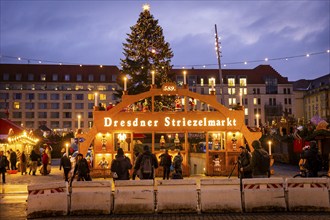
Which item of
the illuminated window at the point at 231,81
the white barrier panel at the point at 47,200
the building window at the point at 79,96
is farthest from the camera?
the building window at the point at 79,96

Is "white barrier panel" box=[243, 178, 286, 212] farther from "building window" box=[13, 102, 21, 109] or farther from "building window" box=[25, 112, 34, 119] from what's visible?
"building window" box=[13, 102, 21, 109]

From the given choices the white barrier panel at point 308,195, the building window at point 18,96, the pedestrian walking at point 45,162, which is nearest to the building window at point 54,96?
the building window at point 18,96

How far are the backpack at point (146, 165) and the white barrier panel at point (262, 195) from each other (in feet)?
11.6

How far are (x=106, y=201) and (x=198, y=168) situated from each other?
65.5 feet

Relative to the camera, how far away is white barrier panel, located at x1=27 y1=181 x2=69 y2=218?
41.4 feet

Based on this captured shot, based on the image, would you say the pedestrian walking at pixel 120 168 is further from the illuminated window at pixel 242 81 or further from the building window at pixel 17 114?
the building window at pixel 17 114

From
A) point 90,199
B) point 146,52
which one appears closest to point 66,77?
point 146,52

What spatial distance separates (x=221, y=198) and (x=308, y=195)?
2513 millimetres

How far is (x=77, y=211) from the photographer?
12836 millimetres

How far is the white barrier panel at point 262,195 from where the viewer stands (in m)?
12.9

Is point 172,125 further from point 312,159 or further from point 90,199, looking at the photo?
point 90,199

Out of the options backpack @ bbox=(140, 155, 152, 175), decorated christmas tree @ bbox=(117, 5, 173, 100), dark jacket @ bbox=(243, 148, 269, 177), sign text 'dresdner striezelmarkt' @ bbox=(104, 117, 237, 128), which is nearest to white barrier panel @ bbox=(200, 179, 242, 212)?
dark jacket @ bbox=(243, 148, 269, 177)

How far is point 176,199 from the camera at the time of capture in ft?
42.4

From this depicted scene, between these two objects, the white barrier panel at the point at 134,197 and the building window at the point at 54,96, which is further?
the building window at the point at 54,96
